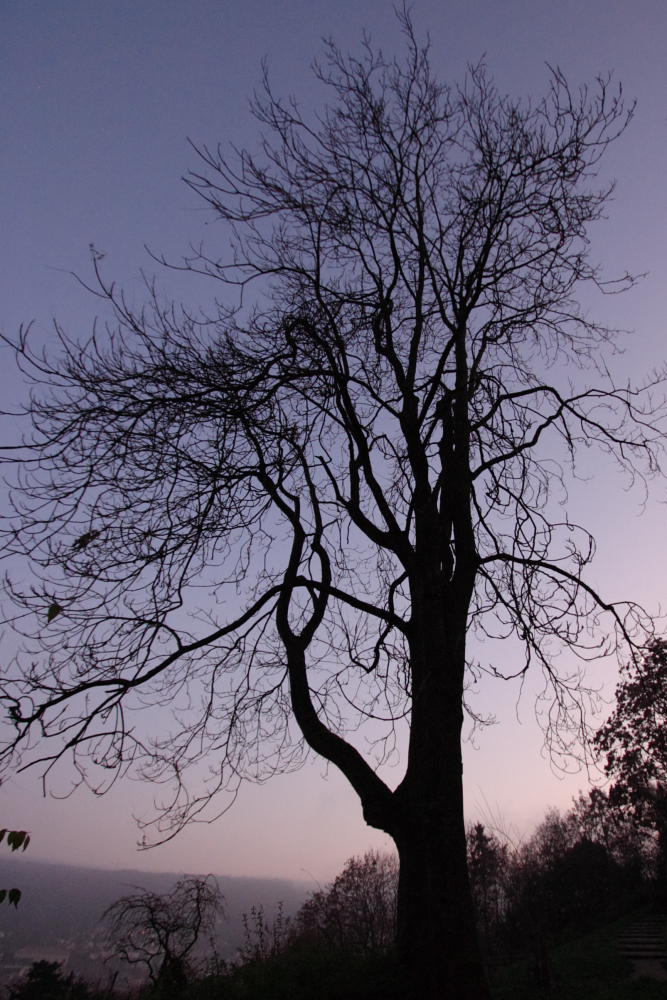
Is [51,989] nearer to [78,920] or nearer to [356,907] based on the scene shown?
[78,920]

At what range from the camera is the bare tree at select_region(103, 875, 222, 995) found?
5172 mm

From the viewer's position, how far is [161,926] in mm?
5449

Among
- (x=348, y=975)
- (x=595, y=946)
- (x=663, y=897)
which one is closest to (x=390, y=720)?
(x=348, y=975)

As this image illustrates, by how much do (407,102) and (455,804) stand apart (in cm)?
684

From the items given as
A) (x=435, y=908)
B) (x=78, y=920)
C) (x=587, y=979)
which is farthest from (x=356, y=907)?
(x=435, y=908)

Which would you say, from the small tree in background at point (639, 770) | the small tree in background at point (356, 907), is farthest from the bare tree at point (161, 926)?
the small tree in background at point (639, 770)

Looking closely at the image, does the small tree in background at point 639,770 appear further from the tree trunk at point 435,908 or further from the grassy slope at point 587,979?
the tree trunk at point 435,908

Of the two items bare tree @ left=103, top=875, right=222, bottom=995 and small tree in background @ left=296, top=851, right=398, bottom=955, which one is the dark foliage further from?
small tree in background @ left=296, top=851, right=398, bottom=955

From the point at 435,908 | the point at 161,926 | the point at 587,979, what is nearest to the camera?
the point at 435,908

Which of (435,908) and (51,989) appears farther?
(51,989)

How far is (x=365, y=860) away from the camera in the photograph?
600 inches

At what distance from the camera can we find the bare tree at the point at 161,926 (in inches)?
204

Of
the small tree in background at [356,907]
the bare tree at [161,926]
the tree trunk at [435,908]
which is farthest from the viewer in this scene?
the small tree in background at [356,907]

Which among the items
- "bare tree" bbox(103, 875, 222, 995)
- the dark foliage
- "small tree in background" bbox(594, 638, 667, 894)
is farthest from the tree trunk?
"small tree in background" bbox(594, 638, 667, 894)
